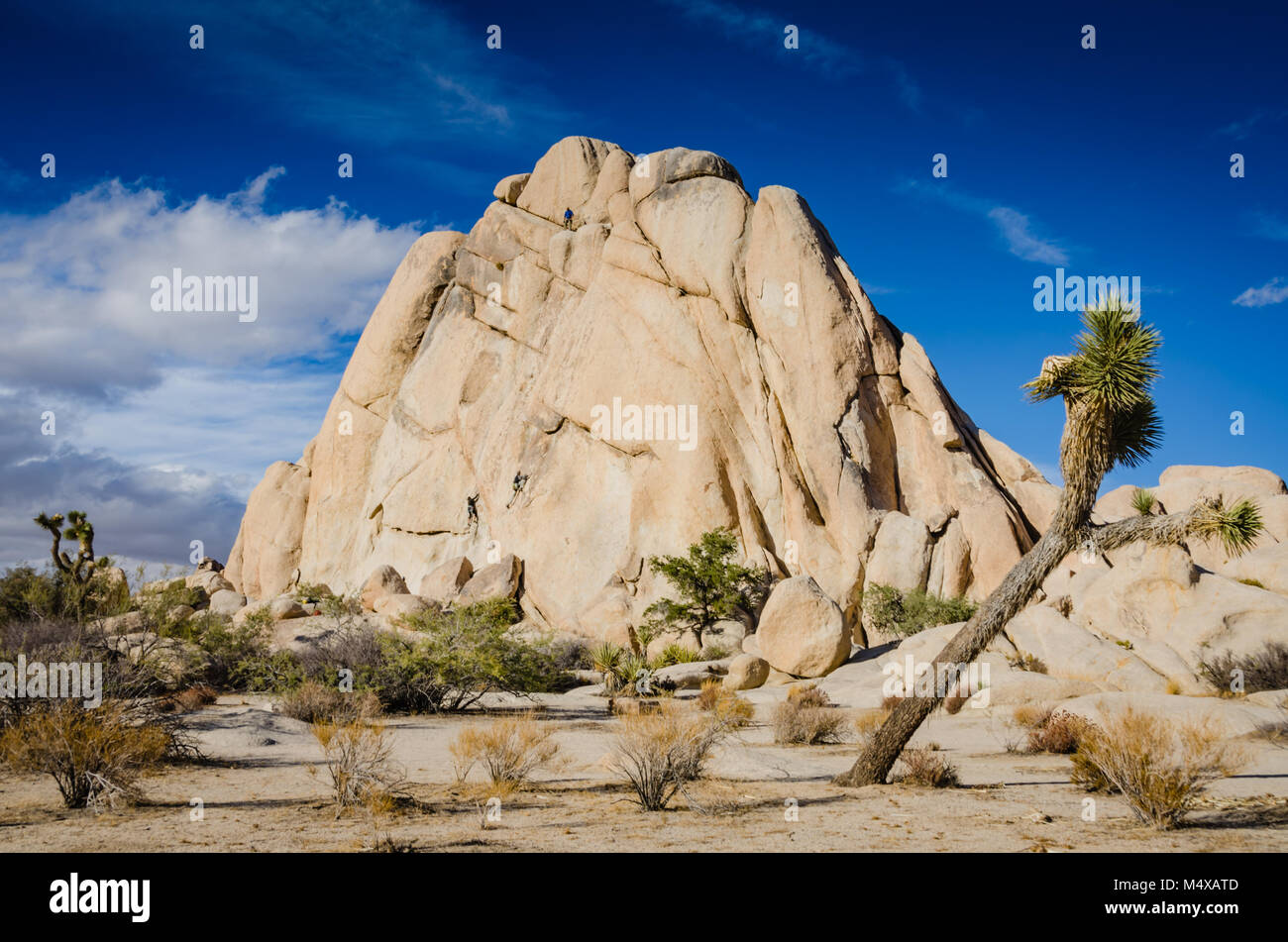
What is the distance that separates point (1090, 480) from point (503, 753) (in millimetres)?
6775

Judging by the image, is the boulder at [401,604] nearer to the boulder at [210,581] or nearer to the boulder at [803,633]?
the boulder at [803,633]

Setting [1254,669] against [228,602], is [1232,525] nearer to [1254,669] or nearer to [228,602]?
[1254,669]

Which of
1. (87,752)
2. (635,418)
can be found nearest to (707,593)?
(635,418)

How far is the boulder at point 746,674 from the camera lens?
21750 mm

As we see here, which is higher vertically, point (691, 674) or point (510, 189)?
point (510, 189)

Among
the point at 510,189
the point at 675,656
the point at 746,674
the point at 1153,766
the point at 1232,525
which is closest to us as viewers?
the point at 1153,766

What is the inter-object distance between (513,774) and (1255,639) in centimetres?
1603

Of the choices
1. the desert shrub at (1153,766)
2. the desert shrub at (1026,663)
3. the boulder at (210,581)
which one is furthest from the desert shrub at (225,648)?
the boulder at (210,581)

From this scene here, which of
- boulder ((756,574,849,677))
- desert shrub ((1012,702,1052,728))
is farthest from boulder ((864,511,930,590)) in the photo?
desert shrub ((1012,702,1052,728))

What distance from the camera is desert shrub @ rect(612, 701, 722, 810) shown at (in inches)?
334

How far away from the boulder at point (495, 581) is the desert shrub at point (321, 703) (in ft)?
67.2

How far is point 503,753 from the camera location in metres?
9.21

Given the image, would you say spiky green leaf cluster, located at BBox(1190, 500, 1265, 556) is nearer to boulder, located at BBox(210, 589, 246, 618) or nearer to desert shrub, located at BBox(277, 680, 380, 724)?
desert shrub, located at BBox(277, 680, 380, 724)

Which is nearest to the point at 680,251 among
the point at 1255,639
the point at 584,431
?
the point at 584,431
